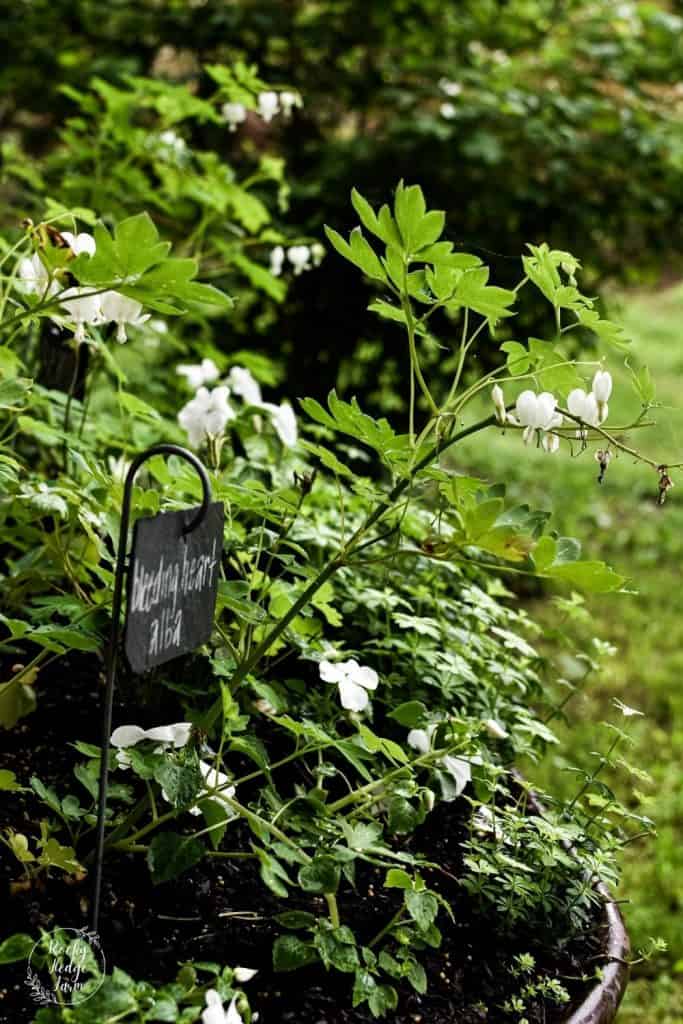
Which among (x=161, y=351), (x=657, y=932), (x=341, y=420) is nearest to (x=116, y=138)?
(x=161, y=351)

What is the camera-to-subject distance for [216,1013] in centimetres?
97

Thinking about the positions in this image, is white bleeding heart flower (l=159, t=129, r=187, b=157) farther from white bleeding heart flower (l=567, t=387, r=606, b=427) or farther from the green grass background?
white bleeding heart flower (l=567, t=387, r=606, b=427)

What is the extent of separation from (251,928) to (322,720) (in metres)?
0.28

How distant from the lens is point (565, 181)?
12.0 ft

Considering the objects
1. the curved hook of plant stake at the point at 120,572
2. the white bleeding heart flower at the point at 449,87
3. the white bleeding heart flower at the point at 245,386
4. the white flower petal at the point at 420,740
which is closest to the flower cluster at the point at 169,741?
the curved hook of plant stake at the point at 120,572

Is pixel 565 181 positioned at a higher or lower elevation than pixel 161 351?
higher

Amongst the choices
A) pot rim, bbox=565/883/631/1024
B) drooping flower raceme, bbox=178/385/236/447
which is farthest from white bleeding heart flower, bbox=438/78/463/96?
pot rim, bbox=565/883/631/1024

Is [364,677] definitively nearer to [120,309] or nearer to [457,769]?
[457,769]

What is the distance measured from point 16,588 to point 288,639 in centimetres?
35

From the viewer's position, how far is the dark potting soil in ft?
3.89

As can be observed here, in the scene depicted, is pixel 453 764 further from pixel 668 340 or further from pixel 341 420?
pixel 668 340

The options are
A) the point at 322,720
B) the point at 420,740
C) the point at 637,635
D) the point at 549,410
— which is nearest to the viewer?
the point at 549,410

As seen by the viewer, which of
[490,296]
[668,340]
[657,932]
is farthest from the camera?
[668,340]

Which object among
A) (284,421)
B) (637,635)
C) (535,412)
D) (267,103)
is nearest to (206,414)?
(284,421)
